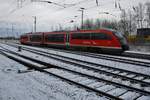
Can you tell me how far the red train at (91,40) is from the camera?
21.3m

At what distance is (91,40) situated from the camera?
24.1 meters

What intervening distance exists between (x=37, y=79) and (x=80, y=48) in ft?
54.7

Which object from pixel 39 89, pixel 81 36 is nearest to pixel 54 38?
pixel 81 36

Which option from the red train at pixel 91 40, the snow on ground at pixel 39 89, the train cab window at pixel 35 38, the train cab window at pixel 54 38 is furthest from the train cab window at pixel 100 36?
the train cab window at pixel 35 38

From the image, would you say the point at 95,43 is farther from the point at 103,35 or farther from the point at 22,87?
the point at 22,87

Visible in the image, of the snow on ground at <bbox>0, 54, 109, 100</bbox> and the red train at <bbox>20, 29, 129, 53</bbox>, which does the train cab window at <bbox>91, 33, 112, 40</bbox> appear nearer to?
the red train at <bbox>20, 29, 129, 53</bbox>

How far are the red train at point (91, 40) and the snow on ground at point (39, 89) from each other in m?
12.2

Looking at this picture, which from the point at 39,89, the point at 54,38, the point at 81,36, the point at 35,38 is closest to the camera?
the point at 39,89

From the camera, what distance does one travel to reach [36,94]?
7.66 meters

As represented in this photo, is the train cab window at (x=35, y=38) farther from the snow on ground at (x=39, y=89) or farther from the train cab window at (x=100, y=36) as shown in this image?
the snow on ground at (x=39, y=89)

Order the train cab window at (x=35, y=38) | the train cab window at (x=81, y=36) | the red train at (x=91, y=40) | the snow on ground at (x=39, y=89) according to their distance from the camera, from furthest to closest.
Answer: the train cab window at (x=35, y=38) < the train cab window at (x=81, y=36) < the red train at (x=91, y=40) < the snow on ground at (x=39, y=89)

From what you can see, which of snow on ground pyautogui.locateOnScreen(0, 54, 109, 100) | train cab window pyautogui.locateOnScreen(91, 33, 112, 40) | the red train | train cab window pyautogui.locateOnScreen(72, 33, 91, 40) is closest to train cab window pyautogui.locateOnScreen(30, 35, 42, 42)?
the red train

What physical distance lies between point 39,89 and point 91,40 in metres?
16.4

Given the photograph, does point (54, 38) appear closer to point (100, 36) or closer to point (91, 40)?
point (91, 40)
